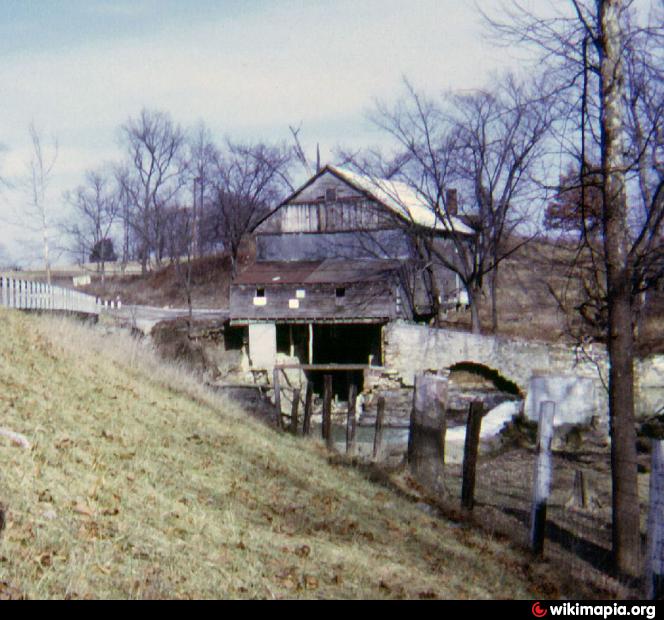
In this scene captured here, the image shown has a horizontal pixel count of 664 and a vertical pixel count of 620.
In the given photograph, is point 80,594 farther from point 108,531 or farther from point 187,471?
point 187,471

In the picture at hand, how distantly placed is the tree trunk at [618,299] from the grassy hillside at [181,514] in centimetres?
139

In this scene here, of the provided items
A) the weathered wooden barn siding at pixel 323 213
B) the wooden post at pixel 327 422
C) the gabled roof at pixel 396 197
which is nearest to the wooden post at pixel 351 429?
A: the wooden post at pixel 327 422

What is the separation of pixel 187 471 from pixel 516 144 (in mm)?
30596

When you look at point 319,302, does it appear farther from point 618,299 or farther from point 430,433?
point 618,299

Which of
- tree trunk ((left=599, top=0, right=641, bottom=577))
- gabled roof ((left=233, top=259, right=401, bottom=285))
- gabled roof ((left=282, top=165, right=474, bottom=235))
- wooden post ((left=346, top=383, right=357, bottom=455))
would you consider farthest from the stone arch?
tree trunk ((left=599, top=0, right=641, bottom=577))

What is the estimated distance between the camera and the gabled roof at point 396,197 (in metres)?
40.7

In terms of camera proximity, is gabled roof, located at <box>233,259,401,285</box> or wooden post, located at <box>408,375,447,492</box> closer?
wooden post, located at <box>408,375,447,492</box>

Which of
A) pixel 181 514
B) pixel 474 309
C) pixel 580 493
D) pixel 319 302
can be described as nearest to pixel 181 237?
pixel 319 302

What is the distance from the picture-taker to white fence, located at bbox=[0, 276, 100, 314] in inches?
857

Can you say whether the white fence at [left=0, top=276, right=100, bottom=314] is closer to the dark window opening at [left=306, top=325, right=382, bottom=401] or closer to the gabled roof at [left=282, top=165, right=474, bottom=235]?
the dark window opening at [left=306, top=325, right=382, bottom=401]

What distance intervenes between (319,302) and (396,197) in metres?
6.97

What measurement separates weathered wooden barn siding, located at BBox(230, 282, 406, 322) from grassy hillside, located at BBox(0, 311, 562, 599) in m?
25.8

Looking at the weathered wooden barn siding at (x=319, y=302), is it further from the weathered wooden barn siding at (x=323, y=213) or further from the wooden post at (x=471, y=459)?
the wooden post at (x=471, y=459)

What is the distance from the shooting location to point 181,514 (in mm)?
7156
